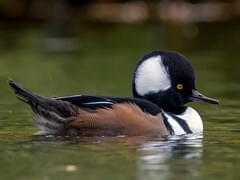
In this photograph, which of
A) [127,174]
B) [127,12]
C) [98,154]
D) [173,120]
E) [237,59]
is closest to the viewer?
[127,174]

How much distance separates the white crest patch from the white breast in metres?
0.33

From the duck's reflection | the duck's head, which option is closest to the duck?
the duck's head

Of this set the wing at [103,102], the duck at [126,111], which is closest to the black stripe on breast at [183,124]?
the duck at [126,111]

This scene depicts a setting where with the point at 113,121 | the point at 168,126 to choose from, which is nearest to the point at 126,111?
the point at 113,121

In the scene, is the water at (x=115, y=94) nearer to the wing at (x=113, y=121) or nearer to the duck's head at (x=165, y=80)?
the wing at (x=113, y=121)

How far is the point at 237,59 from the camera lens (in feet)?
69.5

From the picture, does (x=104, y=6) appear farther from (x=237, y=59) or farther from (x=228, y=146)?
(x=228, y=146)

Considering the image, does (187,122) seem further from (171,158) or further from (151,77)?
(171,158)

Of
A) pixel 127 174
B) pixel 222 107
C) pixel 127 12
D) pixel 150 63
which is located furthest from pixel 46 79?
pixel 127 12

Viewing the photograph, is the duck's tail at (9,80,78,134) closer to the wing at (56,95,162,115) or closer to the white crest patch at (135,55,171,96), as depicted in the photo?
the wing at (56,95,162,115)

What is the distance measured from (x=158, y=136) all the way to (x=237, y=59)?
10662 millimetres

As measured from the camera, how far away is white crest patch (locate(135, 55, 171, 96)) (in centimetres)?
1121

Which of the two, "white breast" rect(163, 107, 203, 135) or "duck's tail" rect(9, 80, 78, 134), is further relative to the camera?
"white breast" rect(163, 107, 203, 135)

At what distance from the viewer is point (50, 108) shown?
34.6ft
